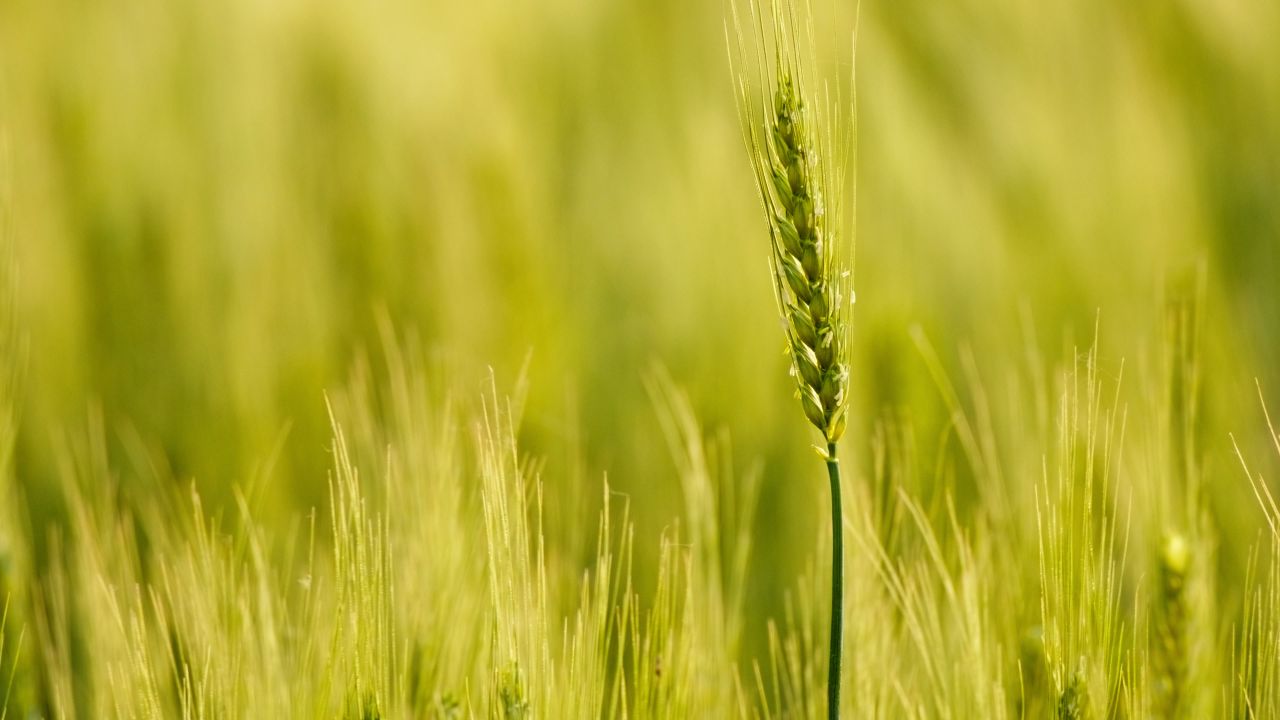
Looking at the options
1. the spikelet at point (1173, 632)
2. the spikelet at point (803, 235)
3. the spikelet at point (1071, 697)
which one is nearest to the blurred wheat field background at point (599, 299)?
the spikelet at point (1173, 632)

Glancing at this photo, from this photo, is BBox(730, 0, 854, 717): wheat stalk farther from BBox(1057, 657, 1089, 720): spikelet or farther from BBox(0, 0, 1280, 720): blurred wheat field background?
BBox(0, 0, 1280, 720): blurred wheat field background

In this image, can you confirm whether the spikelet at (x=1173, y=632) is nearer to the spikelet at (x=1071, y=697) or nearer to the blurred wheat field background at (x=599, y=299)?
the blurred wheat field background at (x=599, y=299)

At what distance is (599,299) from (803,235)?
2.50 feet

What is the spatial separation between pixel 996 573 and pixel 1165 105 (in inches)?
30.9

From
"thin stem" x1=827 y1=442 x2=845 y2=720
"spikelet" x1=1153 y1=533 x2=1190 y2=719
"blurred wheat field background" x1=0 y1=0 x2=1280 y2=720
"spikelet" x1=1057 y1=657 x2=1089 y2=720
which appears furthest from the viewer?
"blurred wheat field background" x1=0 y1=0 x2=1280 y2=720

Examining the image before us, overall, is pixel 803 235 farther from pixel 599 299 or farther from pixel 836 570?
pixel 599 299

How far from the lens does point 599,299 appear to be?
1.30 meters

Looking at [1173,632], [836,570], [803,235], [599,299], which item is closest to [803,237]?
[803,235]

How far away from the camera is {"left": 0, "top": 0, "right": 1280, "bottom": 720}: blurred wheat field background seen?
0.97m

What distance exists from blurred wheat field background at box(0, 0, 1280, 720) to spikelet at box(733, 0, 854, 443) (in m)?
0.32

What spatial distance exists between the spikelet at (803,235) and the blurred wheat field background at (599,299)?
1.05 feet

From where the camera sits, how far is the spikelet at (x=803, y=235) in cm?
52

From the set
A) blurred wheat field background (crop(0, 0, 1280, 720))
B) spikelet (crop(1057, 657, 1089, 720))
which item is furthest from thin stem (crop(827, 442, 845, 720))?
blurred wheat field background (crop(0, 0, 1280, 720))

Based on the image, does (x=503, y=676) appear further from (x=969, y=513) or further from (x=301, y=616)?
(x=969, y=513)
